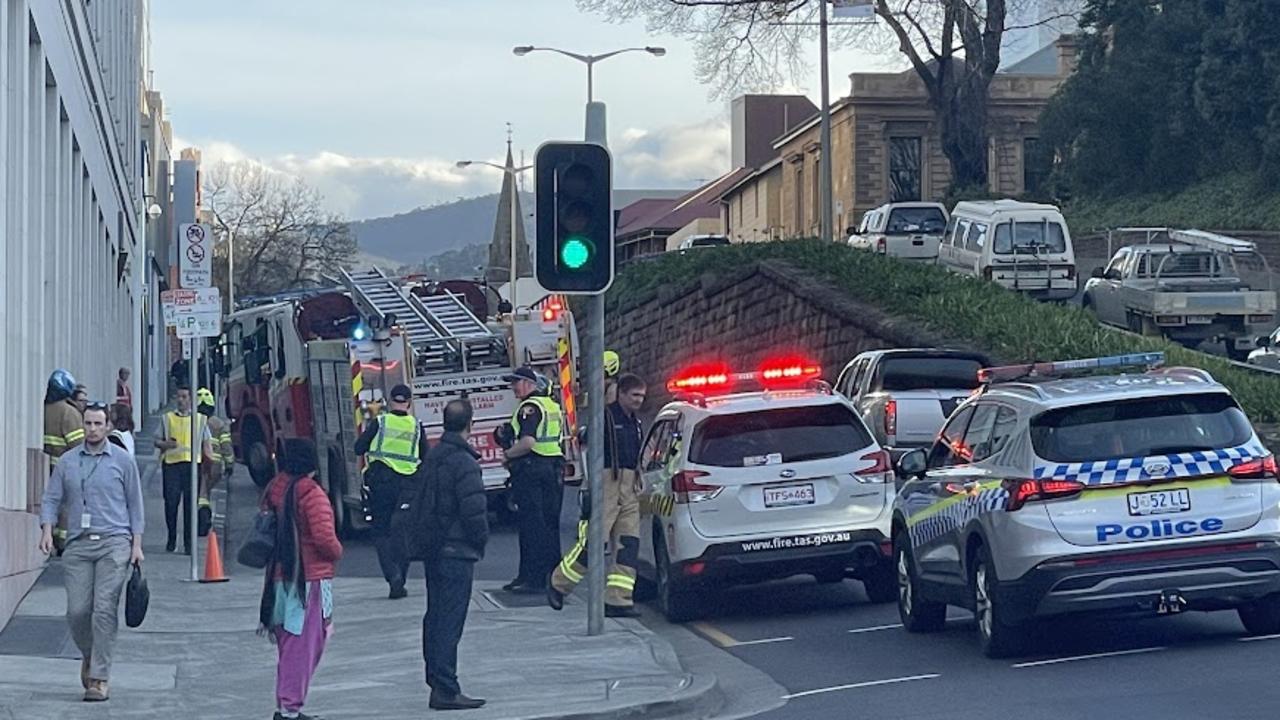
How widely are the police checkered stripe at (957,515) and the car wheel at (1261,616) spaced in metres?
1.73

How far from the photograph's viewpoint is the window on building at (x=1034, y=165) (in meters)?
64.4

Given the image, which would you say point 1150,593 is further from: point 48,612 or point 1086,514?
point 48,612

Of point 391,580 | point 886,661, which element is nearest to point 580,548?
point 391,580

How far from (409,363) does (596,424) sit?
8472mm

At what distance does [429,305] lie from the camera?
78.8ft

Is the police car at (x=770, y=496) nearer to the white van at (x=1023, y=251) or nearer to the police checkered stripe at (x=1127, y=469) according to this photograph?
the police checkered stripe at (x=1127, y=469)

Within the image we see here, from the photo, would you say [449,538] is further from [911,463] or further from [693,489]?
[693,489]

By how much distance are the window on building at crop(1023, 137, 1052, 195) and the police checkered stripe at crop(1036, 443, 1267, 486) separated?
52581mm

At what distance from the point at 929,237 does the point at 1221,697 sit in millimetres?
36714

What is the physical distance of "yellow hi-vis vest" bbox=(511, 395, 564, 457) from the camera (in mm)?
17109

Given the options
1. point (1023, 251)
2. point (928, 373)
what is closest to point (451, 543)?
point (928, 373)

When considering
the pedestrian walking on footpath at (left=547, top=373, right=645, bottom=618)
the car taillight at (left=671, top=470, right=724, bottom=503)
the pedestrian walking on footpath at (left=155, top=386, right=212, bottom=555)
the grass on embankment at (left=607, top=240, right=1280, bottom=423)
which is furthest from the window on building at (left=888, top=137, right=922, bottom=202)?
the car taillight at (left=671, top=470, right=724, bottom=503)

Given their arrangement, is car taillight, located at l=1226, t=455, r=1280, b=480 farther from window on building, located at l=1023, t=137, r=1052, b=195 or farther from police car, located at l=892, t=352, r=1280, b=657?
window on building, located at l=1023, t=137, r=1052, b=195

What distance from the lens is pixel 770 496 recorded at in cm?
1495
